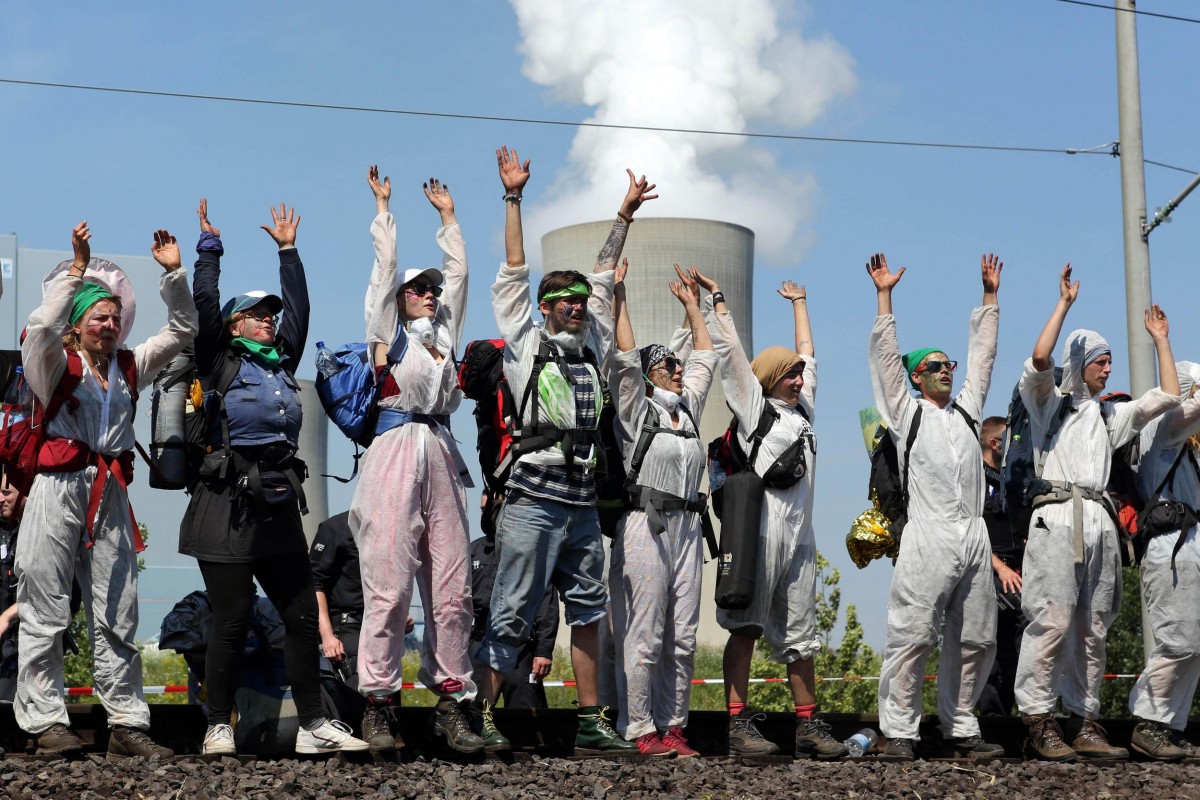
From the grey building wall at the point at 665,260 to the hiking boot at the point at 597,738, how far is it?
58.4 feet

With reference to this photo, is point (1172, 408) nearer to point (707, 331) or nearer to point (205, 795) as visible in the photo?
point (707, 331)

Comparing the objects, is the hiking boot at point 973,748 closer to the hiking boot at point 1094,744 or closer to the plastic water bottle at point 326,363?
the hiking boot at point 1094,744

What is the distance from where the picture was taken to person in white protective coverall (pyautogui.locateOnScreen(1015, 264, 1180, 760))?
27.2 ft

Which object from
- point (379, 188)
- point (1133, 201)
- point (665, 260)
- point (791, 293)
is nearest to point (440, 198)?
point (379, 188)

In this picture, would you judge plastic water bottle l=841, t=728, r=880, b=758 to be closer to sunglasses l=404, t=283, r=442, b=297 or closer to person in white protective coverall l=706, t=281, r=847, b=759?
person in white protective coverall l=706, t=281, r=847, b=759

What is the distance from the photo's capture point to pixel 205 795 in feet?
18.9

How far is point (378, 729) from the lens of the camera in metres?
6.82

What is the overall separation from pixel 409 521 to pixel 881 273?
3041 millimetres

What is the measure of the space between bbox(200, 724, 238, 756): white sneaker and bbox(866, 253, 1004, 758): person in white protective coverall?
11.1 feet

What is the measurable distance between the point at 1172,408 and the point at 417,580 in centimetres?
447

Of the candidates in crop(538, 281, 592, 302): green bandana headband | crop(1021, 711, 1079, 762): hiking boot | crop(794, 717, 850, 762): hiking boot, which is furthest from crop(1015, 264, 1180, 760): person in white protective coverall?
crop(538, 281, 592, 302): green bandana headband

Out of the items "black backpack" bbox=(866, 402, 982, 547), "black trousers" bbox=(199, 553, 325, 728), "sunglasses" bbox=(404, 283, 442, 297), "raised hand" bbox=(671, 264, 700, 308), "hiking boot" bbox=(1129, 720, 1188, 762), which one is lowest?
"hiking boot" bbox=(1129, 720, 1188, 762)

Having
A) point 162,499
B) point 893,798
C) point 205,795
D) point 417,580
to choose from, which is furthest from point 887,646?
point 162,499

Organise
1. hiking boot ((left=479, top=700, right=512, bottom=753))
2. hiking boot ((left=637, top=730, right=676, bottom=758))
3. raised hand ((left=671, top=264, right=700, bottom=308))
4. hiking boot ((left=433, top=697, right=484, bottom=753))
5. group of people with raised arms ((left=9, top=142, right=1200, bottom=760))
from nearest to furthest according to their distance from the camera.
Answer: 1. group of people with raised arms ((left=9, top=142, right=1200, bottom=760))
2. hiking boot ((left=433, top=697, right=484, bottom=753))
3. hiking boot ((left=479, top=700, right=512, bottom=753))
4. hiking boot ((left=637, top=730, right=676, bottom=758))
5. raised hand ((left=671, top=264, right=700, bottom=308))
